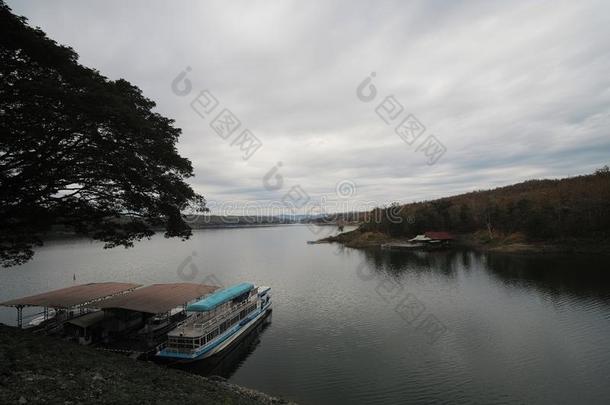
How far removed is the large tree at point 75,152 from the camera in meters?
15.3

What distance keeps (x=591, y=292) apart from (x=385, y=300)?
23.1 metres

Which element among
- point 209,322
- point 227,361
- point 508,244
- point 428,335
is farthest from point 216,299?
point 508,244

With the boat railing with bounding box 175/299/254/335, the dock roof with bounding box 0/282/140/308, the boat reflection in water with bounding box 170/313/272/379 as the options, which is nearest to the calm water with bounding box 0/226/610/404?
the boat reflection in water with bounding box 170/313/272/379

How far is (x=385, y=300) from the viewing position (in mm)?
40406

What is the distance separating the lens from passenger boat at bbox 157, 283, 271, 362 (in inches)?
951

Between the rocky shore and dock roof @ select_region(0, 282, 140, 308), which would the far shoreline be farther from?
the rocky shore

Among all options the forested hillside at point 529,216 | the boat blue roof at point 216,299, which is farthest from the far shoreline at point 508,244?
the boat blue roof at point 216,299

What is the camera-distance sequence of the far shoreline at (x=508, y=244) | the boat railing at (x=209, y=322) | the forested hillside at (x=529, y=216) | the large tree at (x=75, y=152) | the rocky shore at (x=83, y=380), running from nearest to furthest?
the rocky shore at (x=83, y=380) → the large tree at (x=75, y=152) → the boat railing at (x=209, y=322) → the far shoreline at (x=508, y=244) → the forested hillside at (x=529, y=216)

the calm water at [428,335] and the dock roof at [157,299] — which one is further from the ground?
the dock roof at [157,299]

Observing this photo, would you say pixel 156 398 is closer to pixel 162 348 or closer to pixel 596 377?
pixel 162 348

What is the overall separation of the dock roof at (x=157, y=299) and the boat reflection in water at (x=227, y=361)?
A: 4477 mm

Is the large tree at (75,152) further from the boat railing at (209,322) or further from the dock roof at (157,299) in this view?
the boat railing at (209,322)

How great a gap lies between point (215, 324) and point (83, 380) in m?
13.9

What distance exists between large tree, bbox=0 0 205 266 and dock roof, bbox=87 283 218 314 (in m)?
5.50
